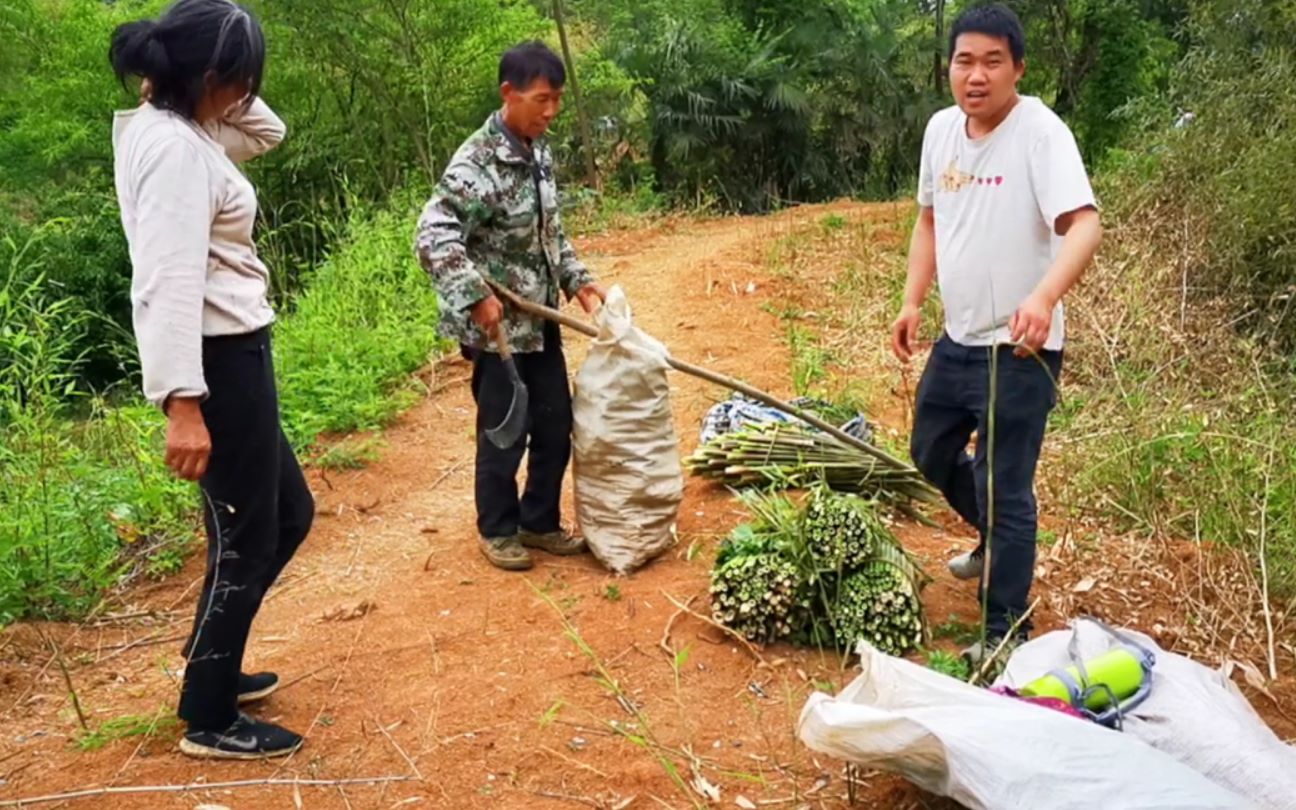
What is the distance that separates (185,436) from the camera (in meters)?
2.22

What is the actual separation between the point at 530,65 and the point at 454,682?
1783mm

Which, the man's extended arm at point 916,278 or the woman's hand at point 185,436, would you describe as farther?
the man's extended arm at point 916,278

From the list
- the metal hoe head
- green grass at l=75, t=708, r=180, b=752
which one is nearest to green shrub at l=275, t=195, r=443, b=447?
the metal hoe head

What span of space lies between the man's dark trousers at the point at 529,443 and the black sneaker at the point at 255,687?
3.22 feet

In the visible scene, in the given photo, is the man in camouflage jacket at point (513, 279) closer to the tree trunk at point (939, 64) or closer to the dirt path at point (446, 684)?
the dirt path at point (446, 684)

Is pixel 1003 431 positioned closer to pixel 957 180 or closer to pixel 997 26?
pixel 957 180

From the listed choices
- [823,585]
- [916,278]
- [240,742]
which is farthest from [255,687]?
[916,278]

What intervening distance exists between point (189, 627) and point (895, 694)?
2324 mm

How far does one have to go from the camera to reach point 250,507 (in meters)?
2.48

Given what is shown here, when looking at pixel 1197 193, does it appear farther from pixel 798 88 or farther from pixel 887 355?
pixel 798 88

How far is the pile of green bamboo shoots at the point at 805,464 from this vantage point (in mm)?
3900

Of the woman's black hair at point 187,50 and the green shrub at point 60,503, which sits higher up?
the woman's black hair at point 187,50

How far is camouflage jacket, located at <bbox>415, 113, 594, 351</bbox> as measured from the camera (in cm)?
325

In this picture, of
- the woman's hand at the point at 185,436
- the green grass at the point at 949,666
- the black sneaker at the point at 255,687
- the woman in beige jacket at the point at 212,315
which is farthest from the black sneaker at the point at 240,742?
the green grass at the point at 949,666
